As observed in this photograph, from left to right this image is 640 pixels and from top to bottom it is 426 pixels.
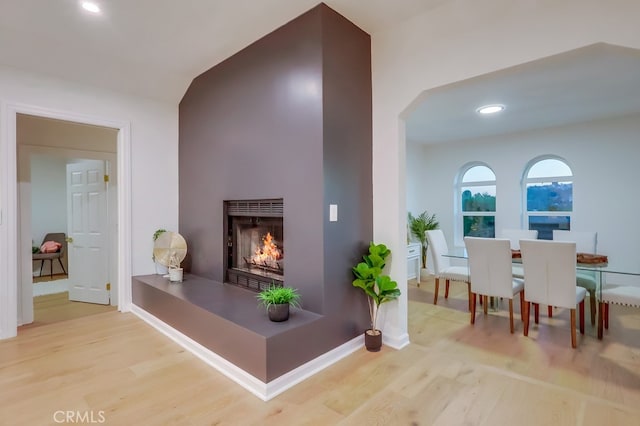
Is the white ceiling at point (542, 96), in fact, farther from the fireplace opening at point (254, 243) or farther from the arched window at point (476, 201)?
the fireplace opening at point (254, 243)

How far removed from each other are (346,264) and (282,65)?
1773 millimetres

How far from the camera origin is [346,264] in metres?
2.64

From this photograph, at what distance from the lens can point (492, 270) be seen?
3268 mm

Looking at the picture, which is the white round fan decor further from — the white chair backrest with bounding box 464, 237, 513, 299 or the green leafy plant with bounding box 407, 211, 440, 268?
the green leafy plant with bounding box 407, 211, 440, 268

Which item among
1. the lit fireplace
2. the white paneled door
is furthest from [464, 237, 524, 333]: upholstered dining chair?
the white paneled door

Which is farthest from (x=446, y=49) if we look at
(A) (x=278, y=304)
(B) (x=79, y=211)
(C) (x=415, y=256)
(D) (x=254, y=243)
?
(B) (x=79, y=211)

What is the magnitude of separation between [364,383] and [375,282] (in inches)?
29.4

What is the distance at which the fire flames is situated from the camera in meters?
3.08

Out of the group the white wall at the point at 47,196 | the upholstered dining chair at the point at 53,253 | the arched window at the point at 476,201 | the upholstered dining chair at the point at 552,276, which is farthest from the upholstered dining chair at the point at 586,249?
the white wall at the point at 47,196

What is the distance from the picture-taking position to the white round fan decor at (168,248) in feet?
11.7

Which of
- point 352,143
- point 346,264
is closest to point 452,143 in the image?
point 352,143

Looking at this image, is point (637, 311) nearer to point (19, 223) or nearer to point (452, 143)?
point (452, 143)

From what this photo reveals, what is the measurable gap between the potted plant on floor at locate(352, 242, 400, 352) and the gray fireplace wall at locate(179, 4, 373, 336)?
0.34 feet

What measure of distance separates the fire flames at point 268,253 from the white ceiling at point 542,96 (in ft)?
6.17
